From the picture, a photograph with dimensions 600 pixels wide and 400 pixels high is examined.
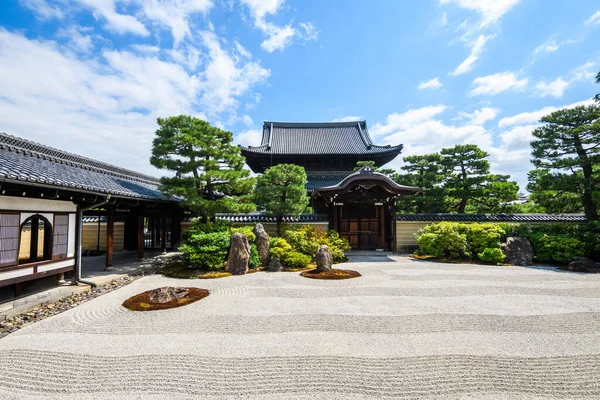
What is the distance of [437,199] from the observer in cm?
1591

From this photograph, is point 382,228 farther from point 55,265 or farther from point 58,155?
point 58,155

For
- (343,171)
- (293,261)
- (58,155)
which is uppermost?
(343,171)

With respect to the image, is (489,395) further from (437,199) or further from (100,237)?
(100,237)

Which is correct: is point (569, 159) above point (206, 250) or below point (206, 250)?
above

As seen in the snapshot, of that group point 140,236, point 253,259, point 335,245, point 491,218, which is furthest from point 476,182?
point 140,236

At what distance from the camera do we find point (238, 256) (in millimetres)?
8906

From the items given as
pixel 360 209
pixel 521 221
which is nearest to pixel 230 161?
pixel 360 209

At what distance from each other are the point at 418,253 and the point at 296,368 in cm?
1115

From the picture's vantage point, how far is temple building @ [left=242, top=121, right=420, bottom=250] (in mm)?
12828

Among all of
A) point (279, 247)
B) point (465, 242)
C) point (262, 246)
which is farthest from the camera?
point (465, 242)

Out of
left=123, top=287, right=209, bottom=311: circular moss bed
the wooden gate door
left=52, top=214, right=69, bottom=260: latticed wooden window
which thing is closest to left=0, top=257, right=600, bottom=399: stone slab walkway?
left=123, top=287, right=209, bottom=311: circular moss bed

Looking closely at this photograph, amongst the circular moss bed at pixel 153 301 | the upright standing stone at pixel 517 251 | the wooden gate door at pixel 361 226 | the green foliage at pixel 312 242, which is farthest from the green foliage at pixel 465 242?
the circular moss bed at pixel 153 301

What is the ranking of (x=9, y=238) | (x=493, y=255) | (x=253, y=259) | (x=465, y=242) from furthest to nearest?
(x=465, y=242), (x=493, y=255), (x=253, y=259), (x=9, y=238)

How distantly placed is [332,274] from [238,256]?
10.8 ft
